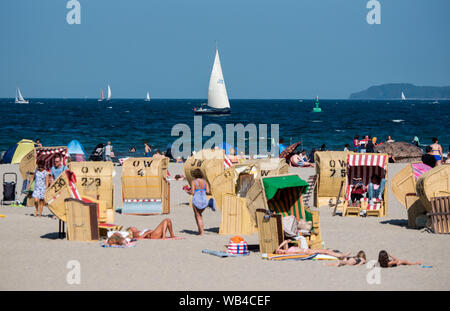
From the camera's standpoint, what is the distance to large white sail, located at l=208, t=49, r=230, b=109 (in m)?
81.0

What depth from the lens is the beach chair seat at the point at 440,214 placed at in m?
13.3

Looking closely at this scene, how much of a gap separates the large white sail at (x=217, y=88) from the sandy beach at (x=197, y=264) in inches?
2598

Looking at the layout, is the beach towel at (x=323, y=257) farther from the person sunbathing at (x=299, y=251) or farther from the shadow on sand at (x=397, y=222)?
the shadow on sand at (x=397, y=222)

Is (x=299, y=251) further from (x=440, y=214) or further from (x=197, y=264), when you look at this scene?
(x=440, y=214)

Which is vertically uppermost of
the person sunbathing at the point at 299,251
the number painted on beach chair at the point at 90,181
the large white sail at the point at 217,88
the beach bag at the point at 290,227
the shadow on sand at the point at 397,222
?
the large white sail at the point at 217,88

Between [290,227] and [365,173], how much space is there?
7144 millimetres

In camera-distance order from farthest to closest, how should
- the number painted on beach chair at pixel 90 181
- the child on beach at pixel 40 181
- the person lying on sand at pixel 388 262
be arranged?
the number painted on beach chair at pixel 90 181 → the child on beach at pixel 40 181 → the person lying on sand at pixel 388 262

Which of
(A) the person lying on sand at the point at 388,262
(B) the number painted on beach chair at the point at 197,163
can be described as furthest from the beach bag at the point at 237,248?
(B) the number painted on beach chair at the point at 197,163

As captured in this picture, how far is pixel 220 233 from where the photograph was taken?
13.9m

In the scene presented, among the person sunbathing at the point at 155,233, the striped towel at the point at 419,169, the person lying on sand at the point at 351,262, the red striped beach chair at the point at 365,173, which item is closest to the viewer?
the person lying on sand at the point at 351,262

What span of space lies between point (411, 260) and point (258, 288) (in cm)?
324

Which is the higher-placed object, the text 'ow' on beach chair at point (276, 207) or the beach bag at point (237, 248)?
the text 'ow' on beach chair at point (276, 207)

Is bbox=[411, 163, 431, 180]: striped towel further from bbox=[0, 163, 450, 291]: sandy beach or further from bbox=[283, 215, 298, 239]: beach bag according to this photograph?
bbox=[283, 215, 298, 239]: beach bag
